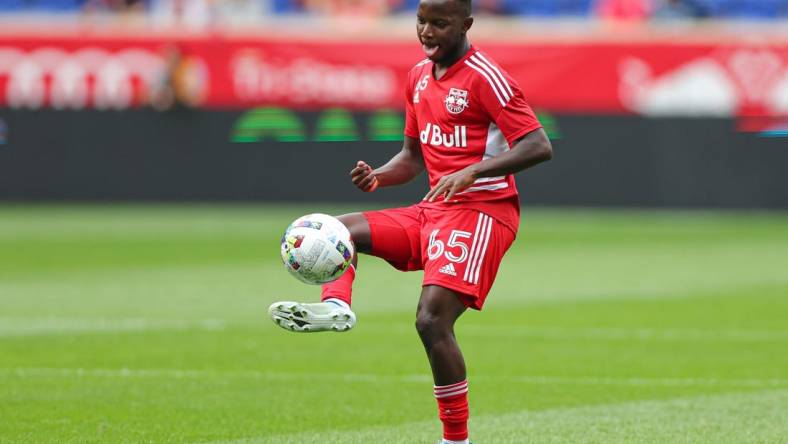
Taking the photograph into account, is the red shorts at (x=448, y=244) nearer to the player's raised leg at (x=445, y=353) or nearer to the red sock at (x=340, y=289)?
the player's raised leg at (x=445, y=353)

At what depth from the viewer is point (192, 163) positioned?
23.4 meters

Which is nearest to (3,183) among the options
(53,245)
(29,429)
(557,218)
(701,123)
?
(53,245)

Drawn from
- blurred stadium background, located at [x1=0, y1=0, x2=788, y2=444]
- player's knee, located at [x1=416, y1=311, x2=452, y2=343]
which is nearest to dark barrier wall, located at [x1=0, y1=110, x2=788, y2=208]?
blurred stadium background, located at [x1=0, y1=0, x2=788, y2=444]

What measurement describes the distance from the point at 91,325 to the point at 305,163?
11546mm

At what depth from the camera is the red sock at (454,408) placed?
264 inches

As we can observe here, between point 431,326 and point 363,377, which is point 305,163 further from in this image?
point 431,326

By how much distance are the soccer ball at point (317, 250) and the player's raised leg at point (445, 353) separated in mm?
455

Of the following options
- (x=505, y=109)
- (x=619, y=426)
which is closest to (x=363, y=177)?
(x=505, y=109)

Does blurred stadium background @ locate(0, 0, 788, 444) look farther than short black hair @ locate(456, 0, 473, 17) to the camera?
Yes

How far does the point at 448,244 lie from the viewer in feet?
22.2

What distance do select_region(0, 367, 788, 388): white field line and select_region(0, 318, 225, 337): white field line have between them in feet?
6.40

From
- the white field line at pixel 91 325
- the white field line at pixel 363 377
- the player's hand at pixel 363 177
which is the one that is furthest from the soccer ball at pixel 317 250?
the white field line at pixel 91 325

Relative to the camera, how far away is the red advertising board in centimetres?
2305

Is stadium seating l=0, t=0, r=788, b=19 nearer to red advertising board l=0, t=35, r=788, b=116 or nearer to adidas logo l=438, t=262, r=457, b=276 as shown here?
red advertising board l=0, t=35, r=788, b=116
